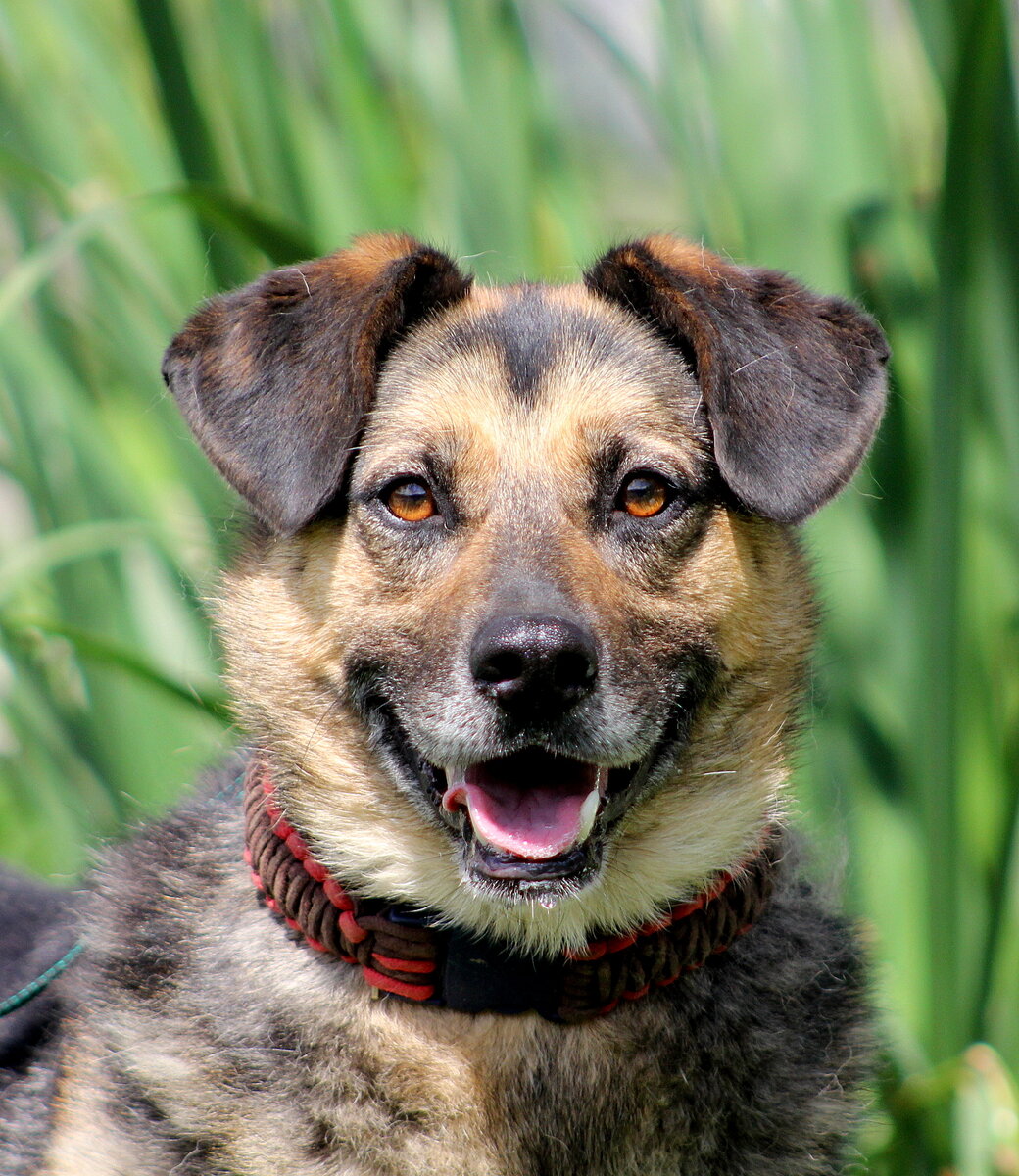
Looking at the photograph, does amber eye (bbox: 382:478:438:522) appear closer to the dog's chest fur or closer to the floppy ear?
the floppy ear

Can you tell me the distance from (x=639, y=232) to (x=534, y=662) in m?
1.46

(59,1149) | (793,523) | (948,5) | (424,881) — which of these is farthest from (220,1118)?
(948,5)

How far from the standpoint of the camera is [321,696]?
2176mm

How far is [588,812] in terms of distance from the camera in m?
2.02

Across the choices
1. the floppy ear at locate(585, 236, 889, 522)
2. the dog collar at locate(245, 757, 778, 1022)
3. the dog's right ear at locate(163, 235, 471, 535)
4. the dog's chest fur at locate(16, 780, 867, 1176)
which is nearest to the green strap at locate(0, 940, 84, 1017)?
the dog's chest fur at locate(16, 780, 867, 1176)

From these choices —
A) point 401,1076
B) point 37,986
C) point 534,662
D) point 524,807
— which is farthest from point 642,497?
point 37,986

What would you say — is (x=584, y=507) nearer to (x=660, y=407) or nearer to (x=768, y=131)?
(x=660, y=407)

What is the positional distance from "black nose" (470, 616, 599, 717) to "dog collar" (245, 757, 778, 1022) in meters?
0.41

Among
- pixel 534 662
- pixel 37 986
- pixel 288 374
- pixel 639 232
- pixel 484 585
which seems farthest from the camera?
pixel 639 232

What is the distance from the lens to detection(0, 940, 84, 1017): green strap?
7.45 feet

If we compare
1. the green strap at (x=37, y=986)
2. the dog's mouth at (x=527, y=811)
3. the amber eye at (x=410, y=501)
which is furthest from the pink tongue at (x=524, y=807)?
the green strap at (x=37, y=986)

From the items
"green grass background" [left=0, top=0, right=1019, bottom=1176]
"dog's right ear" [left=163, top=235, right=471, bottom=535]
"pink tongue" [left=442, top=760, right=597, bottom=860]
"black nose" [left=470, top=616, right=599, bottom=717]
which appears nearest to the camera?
"black nose" [left=470, top=616, right=599, bottom=717]

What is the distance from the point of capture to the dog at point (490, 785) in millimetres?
1985

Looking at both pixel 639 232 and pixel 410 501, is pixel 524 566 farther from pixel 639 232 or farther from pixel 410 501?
pixel 639 232
